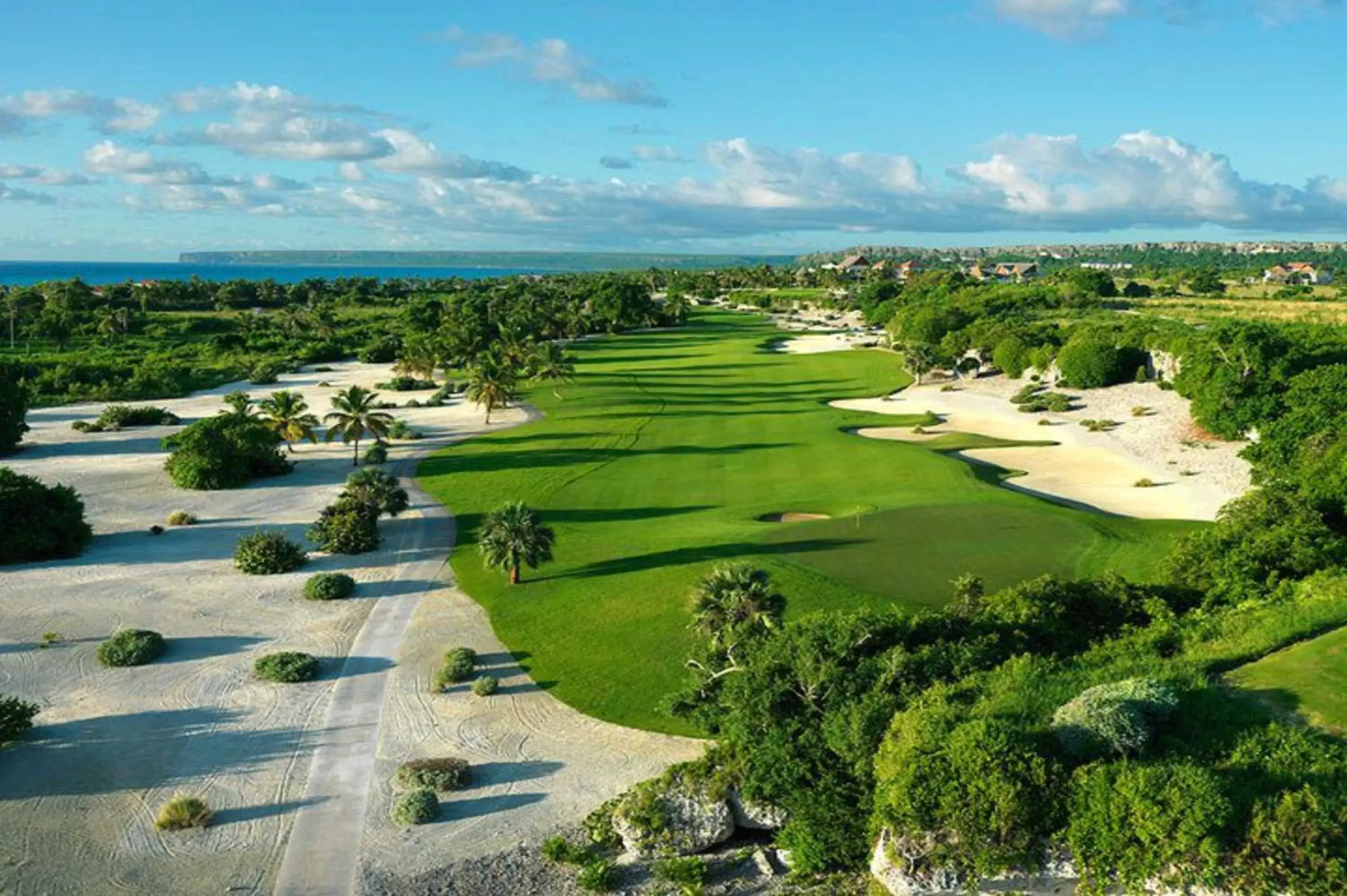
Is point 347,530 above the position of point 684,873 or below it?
above

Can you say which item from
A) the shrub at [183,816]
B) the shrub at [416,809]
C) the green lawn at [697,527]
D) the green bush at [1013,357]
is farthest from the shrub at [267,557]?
the green bush at [1013,357]

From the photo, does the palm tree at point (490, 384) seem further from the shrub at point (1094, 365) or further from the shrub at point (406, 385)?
the shrub at point (1094, 365)

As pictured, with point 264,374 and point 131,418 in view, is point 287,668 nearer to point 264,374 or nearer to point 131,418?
point 131,418

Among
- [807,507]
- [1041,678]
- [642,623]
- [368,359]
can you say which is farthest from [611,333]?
[1041,678]

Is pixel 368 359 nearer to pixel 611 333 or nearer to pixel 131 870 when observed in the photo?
pixel 611 333

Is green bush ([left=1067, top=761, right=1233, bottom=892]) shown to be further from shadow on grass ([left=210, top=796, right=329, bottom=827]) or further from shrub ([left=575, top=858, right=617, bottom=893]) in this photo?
shadow on grass ([left=210, top=796, right=329, bottom=827])

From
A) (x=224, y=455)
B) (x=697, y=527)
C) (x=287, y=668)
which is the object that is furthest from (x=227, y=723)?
(x=224, y=455)

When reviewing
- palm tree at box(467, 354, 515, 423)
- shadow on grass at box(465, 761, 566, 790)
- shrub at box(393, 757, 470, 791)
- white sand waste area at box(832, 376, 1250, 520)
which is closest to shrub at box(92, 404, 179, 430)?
palm tree at box(467, 354, 515, 423)
